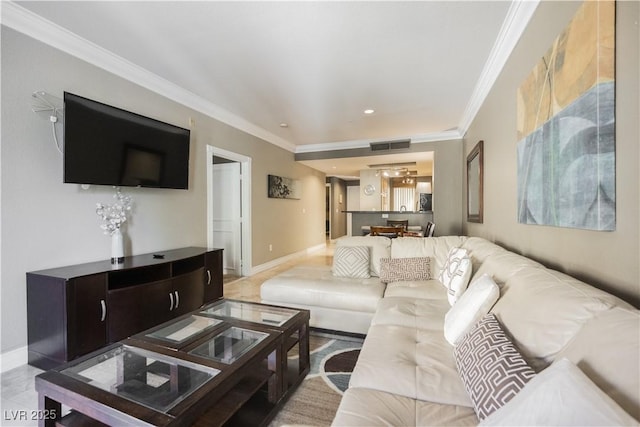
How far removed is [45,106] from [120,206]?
0.97 metres

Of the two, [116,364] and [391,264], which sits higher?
[391,264]

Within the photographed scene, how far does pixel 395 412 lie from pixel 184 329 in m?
1.36

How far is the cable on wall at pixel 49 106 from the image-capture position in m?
2.12

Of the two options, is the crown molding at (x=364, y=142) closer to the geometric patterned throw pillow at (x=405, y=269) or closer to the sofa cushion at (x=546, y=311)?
the geometric patterned throw pillow at (x=405, y=269)

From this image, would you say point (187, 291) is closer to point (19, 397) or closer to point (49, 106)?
point (19, 397)

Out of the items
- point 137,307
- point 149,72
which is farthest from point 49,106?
point 137,307

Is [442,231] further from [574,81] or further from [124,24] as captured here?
[124,24]

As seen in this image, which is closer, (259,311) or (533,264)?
(533,264)

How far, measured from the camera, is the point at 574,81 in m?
1.21

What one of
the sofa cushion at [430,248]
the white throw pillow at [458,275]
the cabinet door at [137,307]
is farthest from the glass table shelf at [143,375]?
the sofa cushion at [430,248]

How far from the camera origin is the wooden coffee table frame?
3.21 feet

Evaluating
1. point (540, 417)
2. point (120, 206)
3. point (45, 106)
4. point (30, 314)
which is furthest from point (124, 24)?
point (540, 417)

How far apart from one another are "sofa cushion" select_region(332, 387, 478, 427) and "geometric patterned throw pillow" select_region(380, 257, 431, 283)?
5.57ft

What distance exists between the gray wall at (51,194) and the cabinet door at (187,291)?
0.60 meters
